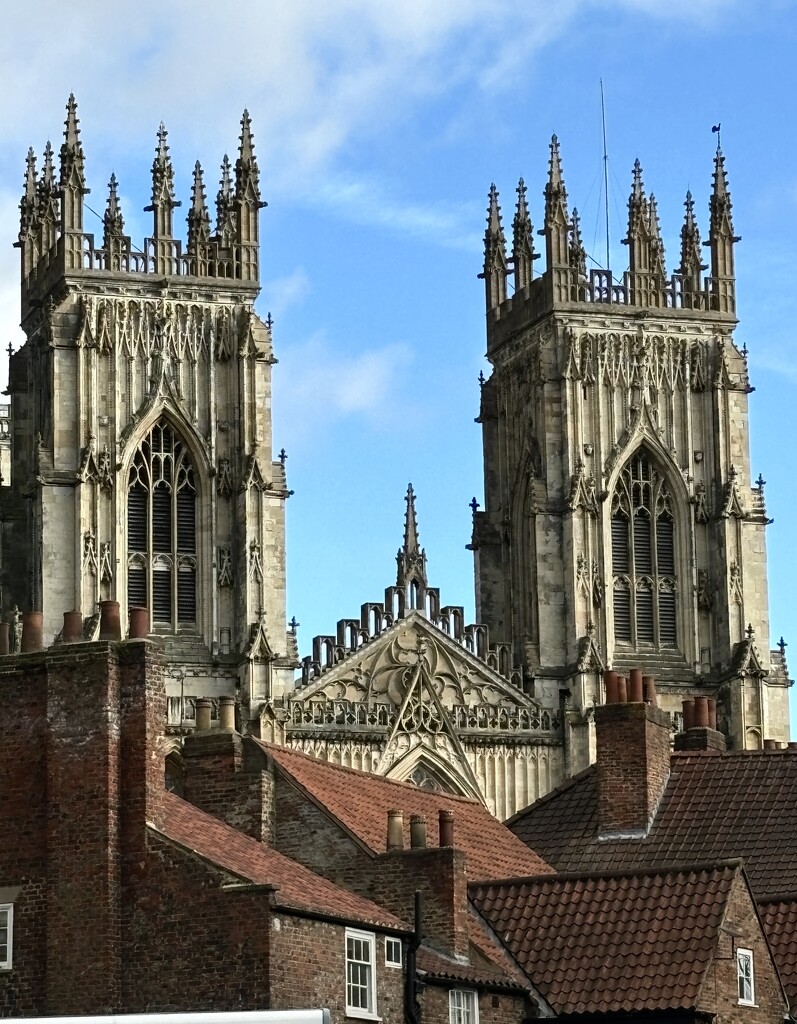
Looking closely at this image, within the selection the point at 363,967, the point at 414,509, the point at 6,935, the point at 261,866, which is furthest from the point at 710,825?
the point at 414,509

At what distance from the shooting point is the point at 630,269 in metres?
80.8

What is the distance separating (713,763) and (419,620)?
34492mm

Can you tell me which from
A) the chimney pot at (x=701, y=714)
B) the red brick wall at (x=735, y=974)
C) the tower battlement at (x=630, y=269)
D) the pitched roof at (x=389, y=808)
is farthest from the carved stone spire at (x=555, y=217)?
the red brick wall at (x=735, y=974)

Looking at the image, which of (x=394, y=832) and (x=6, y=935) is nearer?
(x=6, y=935)

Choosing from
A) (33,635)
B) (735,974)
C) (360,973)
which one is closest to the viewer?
(360,973)

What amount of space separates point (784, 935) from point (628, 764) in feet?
14.8

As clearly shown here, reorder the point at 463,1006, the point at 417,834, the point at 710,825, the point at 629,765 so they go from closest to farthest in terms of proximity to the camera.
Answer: the point at 463,1006 → the point at 417,834 → the point at 710,825 → the point at 629,765

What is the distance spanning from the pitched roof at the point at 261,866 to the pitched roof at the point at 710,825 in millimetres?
6362

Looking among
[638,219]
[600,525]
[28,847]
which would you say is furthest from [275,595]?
[28,847]

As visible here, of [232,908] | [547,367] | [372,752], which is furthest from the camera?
[547,367]

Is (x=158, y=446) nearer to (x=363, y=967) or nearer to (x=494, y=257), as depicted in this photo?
(x=494, y=257)

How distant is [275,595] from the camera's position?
74.5 m

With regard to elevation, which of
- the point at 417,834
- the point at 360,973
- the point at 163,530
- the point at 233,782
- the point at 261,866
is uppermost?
the point at 163,530

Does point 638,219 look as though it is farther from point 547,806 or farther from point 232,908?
point 232,908
